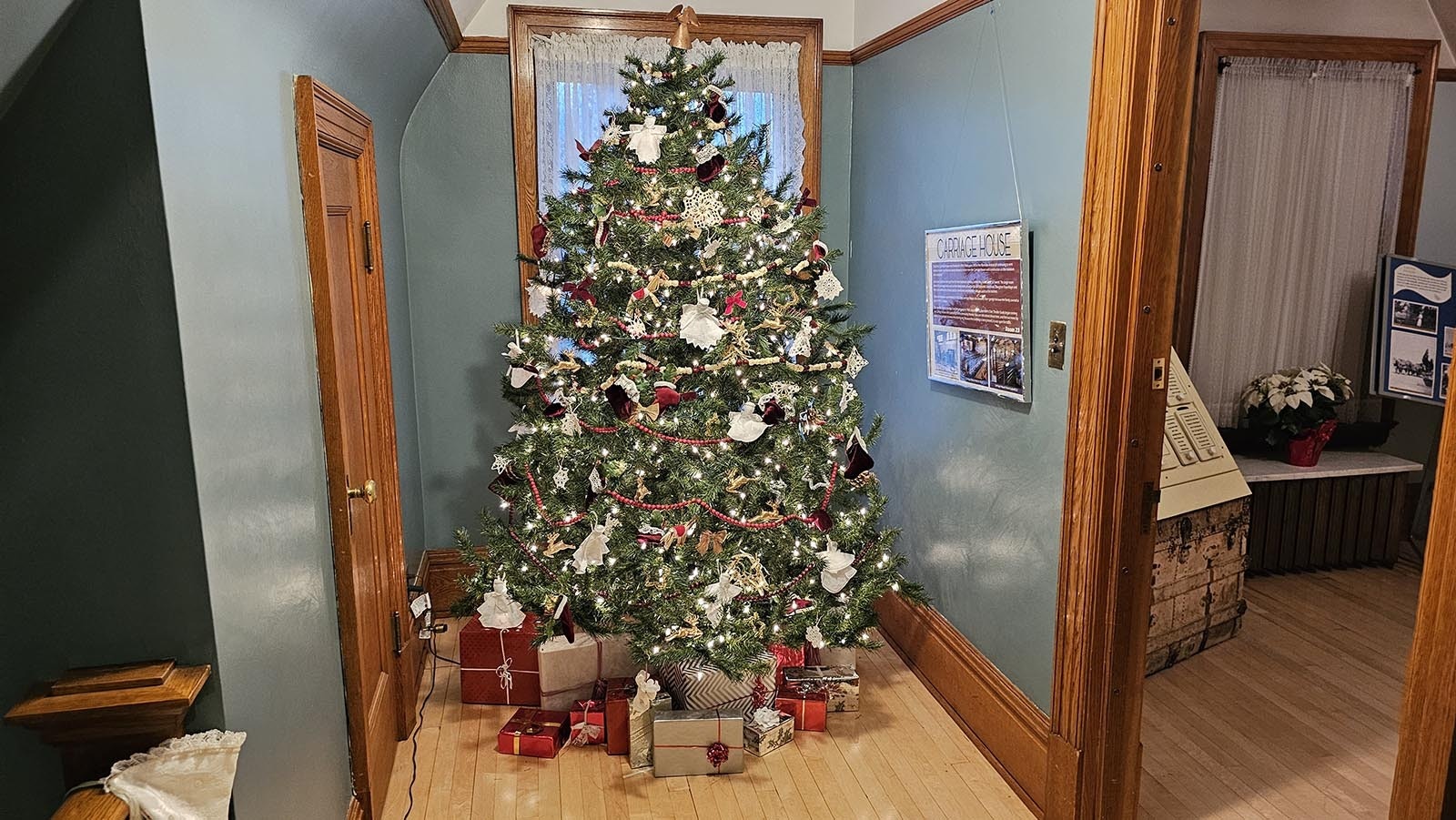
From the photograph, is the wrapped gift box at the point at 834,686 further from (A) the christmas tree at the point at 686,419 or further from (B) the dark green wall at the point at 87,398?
(B) the dark green wall at the point at 87,398

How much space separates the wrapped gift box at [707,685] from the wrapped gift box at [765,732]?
0.16 ft

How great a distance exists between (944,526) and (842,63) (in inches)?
80.6

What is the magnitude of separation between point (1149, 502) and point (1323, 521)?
8.87ft

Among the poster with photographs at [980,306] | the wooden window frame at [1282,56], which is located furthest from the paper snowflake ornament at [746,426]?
the wooden window frame at [1282,56]

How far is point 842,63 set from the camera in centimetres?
397

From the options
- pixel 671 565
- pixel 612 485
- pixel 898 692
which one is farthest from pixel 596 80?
pixel 898 692

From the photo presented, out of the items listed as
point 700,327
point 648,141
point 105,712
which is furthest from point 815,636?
point 105,712

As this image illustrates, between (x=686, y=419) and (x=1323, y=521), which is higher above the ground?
(x=686, y=419)

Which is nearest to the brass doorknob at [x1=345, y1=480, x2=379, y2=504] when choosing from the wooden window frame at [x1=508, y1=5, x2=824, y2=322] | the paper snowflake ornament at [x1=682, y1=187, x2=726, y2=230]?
the paper snowflake ornament at [x1=682, y1=187, x2=726, y2=230]

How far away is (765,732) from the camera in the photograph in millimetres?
2914

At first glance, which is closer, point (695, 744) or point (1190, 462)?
point (695, 744)

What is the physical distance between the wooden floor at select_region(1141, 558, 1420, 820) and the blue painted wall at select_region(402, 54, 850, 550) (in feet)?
7.17

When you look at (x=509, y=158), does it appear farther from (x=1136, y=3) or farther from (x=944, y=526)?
(x=1136, y=3)

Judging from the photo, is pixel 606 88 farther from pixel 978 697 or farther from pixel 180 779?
pixel 180 779
